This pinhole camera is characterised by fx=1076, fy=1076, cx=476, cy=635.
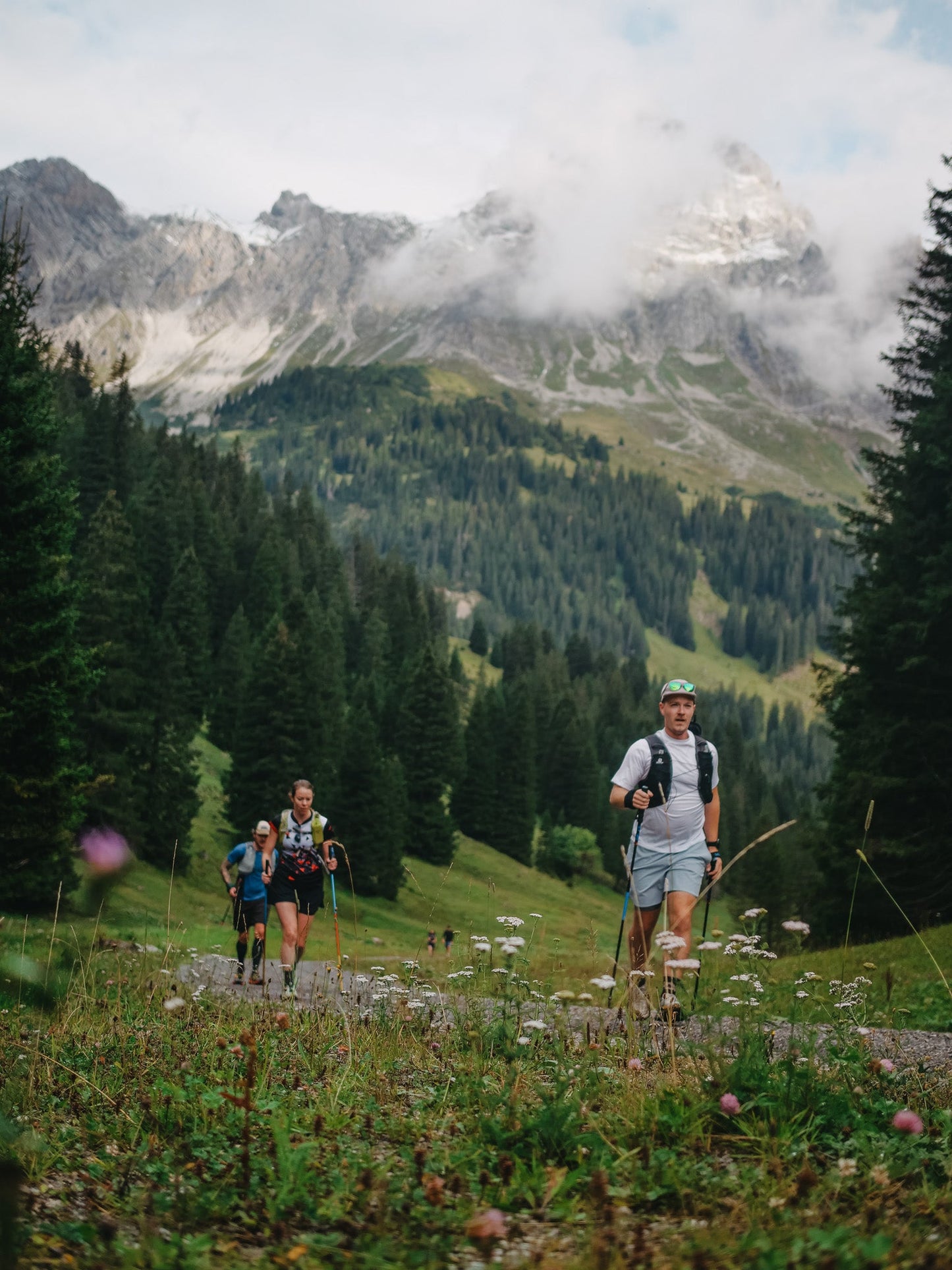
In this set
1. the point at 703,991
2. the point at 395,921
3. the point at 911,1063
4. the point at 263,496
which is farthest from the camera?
the point at 263,496

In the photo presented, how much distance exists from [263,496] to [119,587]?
2653 inches

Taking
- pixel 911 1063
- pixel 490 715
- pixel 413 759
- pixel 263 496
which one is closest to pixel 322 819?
pixel 911 1063

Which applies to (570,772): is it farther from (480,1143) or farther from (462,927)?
(480,1143)

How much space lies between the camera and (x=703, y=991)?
11.1 metres

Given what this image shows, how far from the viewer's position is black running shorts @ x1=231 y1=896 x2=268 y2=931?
13.8 metres

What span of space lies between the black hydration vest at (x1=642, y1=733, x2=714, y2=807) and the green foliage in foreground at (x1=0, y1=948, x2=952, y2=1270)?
114 inches

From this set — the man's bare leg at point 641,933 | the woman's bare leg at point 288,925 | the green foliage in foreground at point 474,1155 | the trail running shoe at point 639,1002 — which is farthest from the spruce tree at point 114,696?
the green foliage in foreground at point 474,1155

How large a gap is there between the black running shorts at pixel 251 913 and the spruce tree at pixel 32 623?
8564 mm

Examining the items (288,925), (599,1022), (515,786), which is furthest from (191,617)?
(599,1022)

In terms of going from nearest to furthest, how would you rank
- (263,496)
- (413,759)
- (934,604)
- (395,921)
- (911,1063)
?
(911,1063) < (934,604) < (395,921) < (413,759) < (263,496)

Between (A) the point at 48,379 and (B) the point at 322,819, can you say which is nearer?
(B) the point at 322,819

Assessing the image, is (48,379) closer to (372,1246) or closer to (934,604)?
(934,604)

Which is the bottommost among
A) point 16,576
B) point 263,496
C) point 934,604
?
point 16,576

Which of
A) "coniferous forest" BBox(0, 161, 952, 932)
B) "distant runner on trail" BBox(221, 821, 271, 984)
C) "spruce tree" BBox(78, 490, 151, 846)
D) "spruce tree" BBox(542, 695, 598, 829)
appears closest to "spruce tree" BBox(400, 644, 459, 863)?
"coniferous forest" BBox(0, 161, 952, 932)
